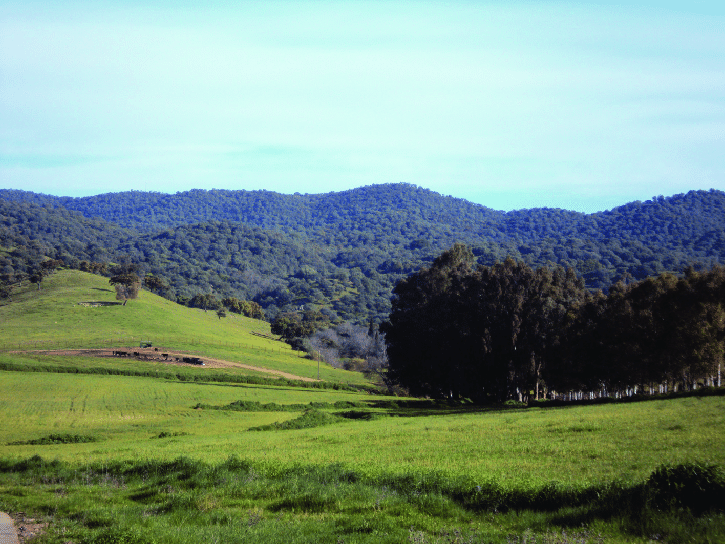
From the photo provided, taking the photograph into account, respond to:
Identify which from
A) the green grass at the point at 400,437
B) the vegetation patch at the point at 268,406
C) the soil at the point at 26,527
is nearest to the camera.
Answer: the soil at the point at 26,527

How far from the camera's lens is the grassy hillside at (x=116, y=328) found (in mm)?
106875

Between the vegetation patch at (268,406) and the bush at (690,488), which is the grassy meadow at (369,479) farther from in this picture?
the vegetation patch at (268,406)

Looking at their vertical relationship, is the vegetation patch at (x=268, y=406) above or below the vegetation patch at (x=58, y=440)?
below

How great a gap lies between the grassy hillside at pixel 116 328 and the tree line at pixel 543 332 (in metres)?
35.7

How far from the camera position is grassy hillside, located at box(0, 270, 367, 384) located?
4208 inches

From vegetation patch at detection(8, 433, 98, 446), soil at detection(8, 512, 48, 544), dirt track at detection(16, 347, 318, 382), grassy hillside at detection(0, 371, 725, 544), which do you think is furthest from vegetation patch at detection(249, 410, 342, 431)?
dirt track at detection(16, 347, 318, 382)

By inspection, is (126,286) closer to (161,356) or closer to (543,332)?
(161,356)

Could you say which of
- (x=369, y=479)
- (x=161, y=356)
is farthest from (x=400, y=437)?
(x=161, y=356)

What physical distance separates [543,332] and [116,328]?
87.6m

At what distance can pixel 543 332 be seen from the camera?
64875 mm

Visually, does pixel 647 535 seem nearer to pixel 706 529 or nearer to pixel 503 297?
pixel 706 529

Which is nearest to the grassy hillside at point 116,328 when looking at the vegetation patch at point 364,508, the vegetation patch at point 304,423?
the vegetation patch at point 304,423

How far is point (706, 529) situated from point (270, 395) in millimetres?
66769

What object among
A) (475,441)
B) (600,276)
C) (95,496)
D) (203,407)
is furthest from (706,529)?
(600,276)
